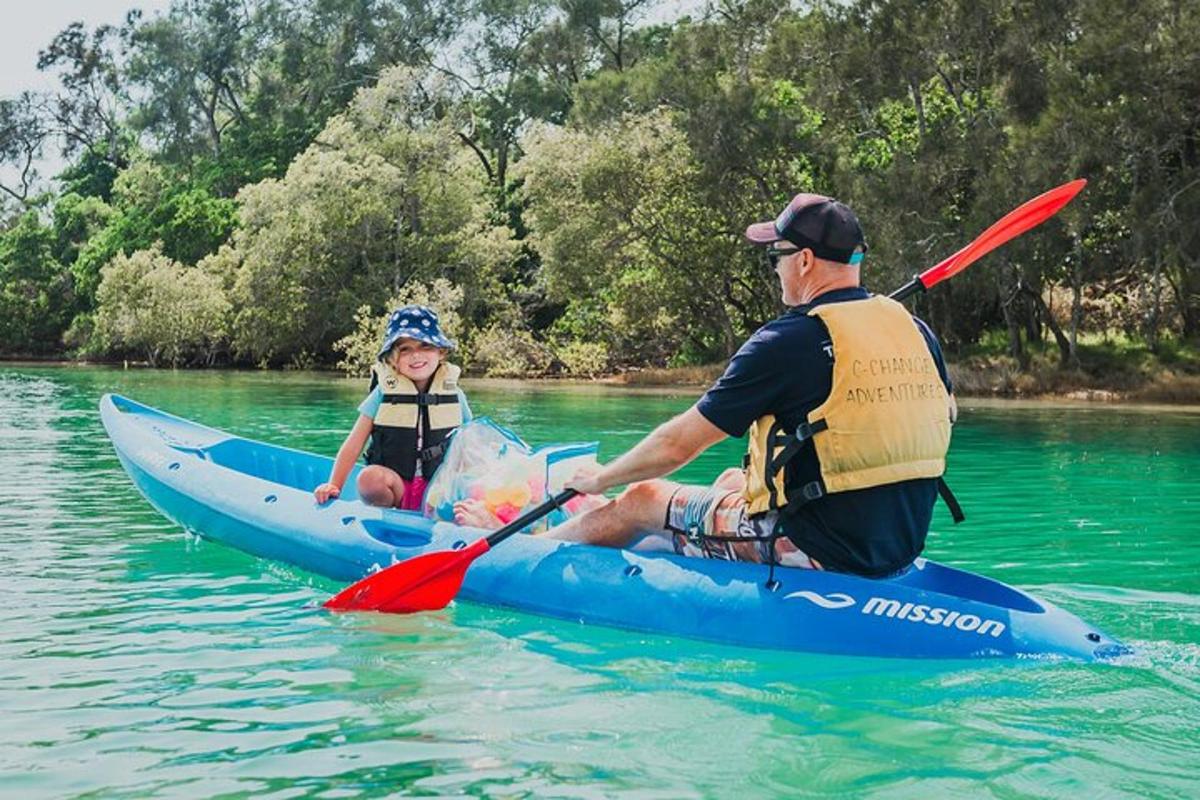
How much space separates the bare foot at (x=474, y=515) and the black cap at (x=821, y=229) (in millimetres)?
1962

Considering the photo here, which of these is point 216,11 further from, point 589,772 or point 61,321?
point 589,772

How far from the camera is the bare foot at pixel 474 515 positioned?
5.71 metres

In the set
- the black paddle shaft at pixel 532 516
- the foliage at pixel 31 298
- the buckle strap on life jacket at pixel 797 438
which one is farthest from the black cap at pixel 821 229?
the foliage at pixel 31 298

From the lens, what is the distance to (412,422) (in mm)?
6379

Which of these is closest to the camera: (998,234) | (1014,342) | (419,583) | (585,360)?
(419,583)

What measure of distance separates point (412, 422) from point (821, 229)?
2.73 meters

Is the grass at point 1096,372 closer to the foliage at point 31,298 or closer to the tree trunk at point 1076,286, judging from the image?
the tree trunk at point 1076,286

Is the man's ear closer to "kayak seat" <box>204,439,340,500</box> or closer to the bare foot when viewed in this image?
the bare foot

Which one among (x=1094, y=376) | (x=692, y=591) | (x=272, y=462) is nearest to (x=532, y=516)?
(x=692, y=591)

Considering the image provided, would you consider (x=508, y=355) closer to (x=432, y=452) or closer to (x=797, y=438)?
(x=432, y=452)

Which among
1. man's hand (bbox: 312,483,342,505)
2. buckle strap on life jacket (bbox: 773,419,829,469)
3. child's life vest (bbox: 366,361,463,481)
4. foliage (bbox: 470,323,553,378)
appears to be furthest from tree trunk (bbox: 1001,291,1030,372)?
buckle strap on life jacket (bbox: 773,419,829,469)

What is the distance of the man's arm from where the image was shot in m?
4.34

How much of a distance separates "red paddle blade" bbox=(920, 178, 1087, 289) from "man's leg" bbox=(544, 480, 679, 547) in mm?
1506

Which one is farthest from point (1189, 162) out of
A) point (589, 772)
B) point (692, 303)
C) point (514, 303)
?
point (589, 772)
